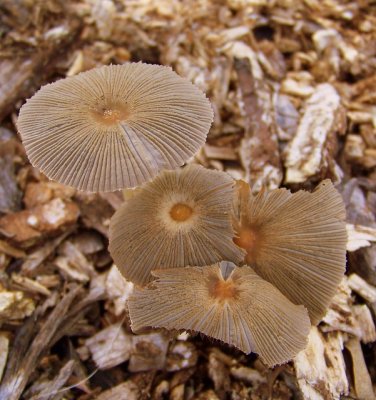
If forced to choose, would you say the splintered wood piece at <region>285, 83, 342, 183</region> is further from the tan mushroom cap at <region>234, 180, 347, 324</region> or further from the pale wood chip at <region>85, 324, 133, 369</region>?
the pale wood chip at <region>85, 324, 133, 369</region>

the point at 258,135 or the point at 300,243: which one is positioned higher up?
the point at 300,243

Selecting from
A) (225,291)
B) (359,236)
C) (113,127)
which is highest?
(113,127)

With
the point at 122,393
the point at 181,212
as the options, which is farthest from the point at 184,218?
the point at 122,393

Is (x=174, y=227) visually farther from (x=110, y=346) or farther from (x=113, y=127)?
(x=110, y=346)

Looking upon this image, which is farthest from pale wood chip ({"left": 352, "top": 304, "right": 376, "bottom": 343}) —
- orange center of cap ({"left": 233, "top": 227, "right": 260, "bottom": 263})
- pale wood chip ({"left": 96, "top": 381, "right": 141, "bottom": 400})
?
pale wood chip ({"left": 96, "top": 381, "right": 141, "bottom": 400})

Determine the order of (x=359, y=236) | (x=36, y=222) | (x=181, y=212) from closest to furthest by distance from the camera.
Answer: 1. (x=181, y=212)
2. (x=359, y=236)
3. (x=36, y=222)
